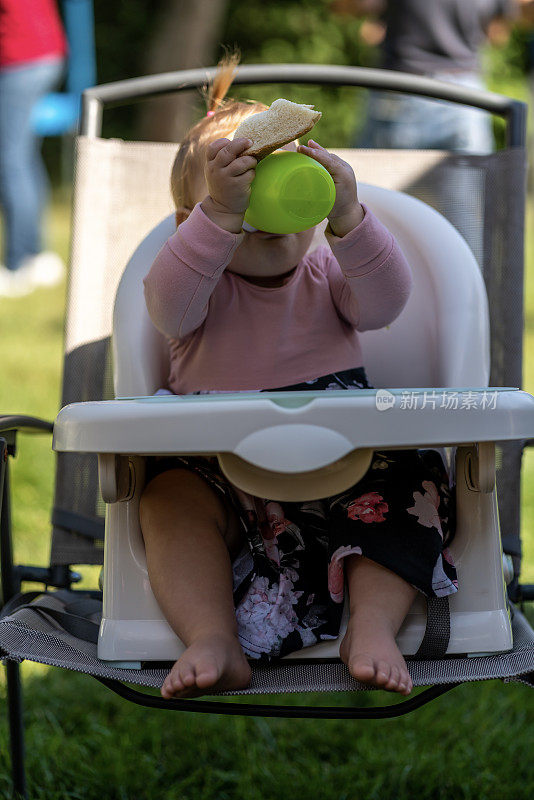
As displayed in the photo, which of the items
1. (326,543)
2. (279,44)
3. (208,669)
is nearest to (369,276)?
(326,543)

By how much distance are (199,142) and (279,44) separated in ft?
32.7

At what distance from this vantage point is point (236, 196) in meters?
1.22

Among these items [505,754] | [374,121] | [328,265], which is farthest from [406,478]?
[374,121]

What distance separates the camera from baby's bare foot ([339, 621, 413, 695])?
3.73 feet

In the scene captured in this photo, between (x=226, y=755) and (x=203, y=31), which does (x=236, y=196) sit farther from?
(x=203, y=31)

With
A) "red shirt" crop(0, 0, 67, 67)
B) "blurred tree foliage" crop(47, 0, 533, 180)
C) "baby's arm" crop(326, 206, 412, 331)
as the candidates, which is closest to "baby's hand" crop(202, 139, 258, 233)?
"baby's arm" crop(326, 206, 412, 331)

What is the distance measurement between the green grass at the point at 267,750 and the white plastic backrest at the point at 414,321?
69cm

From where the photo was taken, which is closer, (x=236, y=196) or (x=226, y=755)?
(x=236, y=196)

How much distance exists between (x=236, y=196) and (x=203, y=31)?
24.0 feet

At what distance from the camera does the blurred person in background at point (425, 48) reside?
3.26 meters

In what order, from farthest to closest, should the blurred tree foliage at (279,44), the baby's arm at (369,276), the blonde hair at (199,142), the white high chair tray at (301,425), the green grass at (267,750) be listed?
the blurred tree foliage at (279,44) < the green grass at (267,750) < the blonde hair at (199,142) < the baby's arm at (369,276) < the white high chair tray at (301,425)

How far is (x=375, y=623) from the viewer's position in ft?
4.00

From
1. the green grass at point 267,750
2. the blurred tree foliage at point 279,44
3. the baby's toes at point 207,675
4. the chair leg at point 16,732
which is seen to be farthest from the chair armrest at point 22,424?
the blurred tree foliage at point 279,44

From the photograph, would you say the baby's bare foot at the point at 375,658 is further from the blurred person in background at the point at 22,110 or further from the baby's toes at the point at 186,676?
the blurred person in background at the point at 22,110
